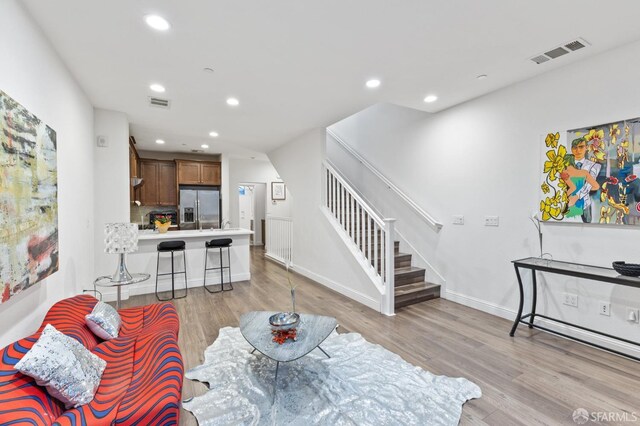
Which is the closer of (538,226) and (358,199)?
(538,226)

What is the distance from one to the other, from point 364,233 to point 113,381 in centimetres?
314

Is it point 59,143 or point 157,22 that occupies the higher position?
point 157,22

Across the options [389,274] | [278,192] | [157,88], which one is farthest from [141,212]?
[389,274]

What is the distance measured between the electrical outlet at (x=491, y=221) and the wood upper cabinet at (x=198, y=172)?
6.05 m

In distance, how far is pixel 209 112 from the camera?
4.21 meters

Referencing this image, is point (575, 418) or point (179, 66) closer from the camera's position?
point (575, 418)

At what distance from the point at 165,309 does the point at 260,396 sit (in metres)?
1.16

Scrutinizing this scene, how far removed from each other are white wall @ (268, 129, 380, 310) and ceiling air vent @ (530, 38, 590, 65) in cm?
302

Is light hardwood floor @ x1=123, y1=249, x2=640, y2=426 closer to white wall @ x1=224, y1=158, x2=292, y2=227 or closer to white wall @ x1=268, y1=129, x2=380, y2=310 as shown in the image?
white wall @ x1=268, y1=129, x2=380, y2=310

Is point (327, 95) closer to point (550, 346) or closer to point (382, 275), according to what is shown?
point (382, 275)

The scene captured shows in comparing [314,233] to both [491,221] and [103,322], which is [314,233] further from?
[103,322]

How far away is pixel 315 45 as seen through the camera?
2.47m

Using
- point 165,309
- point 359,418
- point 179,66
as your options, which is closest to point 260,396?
point 359,418

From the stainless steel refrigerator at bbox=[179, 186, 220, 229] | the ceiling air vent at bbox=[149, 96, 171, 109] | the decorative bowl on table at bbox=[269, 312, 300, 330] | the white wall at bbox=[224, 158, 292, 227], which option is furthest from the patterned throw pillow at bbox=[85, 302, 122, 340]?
the white wall at bbox=[224, 158, 292, 227]
